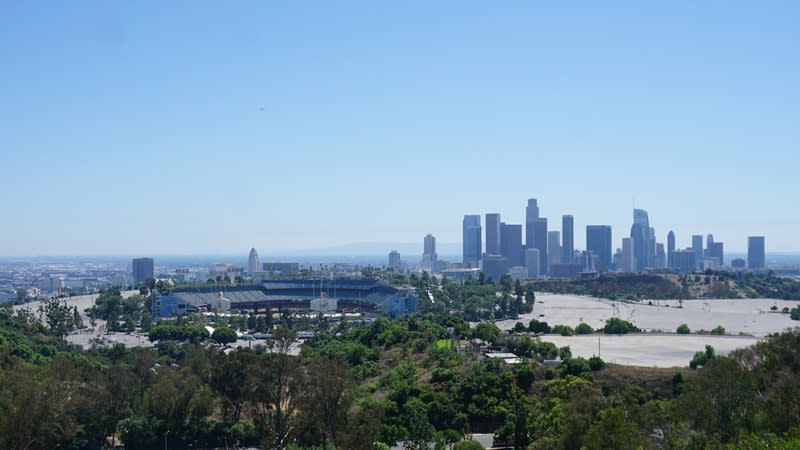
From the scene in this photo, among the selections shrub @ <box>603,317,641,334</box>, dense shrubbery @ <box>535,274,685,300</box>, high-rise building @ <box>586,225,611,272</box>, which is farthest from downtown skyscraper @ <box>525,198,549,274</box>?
shrub @ <box>603,317,641,334</box>

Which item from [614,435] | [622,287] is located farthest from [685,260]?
[614,435]

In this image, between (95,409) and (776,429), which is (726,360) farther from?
(95,409)

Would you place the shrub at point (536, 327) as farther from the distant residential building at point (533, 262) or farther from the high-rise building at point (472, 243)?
the high-rise building at point (472, 243)

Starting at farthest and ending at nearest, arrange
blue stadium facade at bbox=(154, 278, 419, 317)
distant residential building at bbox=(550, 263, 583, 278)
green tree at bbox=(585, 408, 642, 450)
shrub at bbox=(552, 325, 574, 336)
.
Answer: distant residential building at bbox=(550, 263, 583, 278)
blue stadium facade at bbox=(154, 278, 419, 317)
shrub at bbox=(552, 325, 574, 336)
green tree at bbox=(585, 408, 642, 450)

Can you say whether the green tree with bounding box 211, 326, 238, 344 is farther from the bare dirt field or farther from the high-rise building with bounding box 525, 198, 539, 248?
the high-rise building with bounding box 525, 198, 539, 248

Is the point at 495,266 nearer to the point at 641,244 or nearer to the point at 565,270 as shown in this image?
the point at 565,270

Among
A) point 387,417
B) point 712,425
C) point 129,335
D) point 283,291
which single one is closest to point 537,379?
point 387,417

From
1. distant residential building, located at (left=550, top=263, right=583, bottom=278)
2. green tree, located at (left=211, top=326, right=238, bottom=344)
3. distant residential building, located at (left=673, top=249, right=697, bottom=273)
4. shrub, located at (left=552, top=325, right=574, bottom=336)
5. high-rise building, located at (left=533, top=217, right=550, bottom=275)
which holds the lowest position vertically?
green tree, located at (left=211, top=326, right=238, bottom=344)
